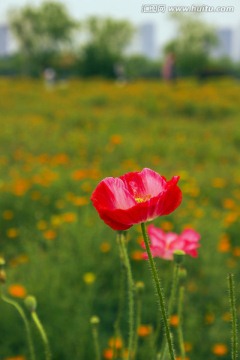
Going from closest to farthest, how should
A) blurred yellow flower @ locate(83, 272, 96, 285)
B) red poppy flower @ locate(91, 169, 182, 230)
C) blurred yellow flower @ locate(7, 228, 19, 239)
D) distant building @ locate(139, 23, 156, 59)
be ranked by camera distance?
red poppy flower @ locate(91, 169, 182, 230) < blurred yellow flower @ locate(83, 272, 96, 285) < blurred yellow flower @ locate(7, 228, 19, 239) < distant building @ locate(139, 23, 156, 59)

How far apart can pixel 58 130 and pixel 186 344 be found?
469cm

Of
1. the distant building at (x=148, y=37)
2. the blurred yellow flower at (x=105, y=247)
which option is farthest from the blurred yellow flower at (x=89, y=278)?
the distant building at (x=148, y=37)

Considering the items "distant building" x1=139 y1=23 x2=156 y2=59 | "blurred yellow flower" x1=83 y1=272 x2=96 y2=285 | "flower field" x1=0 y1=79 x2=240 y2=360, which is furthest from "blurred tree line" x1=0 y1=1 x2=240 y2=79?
"distant building" x1=139 y1=23 x2=156 y2=59

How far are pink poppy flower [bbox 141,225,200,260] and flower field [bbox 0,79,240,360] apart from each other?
3cm

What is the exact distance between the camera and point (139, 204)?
2.08 ft

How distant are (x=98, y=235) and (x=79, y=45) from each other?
101 feet

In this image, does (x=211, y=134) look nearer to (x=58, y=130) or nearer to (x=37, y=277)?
(x=58, y=130)

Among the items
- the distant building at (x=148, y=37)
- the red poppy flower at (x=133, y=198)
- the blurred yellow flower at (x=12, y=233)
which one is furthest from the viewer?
the distant building at (x=148, y=37)

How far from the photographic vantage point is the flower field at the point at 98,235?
6.43 feet

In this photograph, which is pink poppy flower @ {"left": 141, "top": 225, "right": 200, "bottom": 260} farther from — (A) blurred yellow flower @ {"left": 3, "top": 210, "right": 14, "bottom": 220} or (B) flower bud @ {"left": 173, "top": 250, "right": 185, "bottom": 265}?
(A) blurred yellow flower @ {"left": 3, "top": 210, "right": 14, "bottom": 220}

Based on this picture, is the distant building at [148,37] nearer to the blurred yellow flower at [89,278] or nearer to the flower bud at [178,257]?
the blurred yellow flower at [89,278]

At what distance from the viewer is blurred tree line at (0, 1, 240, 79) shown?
105 ft

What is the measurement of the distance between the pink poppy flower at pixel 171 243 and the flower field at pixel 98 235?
0.11 feet

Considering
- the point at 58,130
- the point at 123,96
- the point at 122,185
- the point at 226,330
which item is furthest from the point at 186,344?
the point at 123,96
